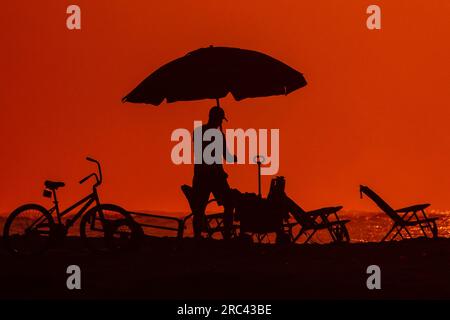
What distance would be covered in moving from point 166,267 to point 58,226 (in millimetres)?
2177

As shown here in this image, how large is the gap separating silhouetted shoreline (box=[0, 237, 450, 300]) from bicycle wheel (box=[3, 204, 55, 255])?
8.1 inches

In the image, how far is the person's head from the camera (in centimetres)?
1369

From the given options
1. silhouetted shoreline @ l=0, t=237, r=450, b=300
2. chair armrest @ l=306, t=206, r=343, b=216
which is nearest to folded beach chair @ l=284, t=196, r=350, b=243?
chair armrest @ l=306, t=206, r=343, b=216

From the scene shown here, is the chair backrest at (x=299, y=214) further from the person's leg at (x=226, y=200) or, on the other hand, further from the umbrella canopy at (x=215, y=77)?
the umbrella canopy at (x=215, y=77)

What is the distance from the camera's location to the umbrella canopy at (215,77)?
1413 cm

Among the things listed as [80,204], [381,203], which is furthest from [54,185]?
[381,203]

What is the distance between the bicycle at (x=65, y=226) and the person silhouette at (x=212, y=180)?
36.1 inches

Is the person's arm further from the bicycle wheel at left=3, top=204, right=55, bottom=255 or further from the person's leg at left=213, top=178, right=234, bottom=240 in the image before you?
the bicycle wheel at left=3, top=204, right=55, bottom=255

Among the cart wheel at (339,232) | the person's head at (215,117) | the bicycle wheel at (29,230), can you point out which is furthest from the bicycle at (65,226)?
the cart wheel at (339,232)

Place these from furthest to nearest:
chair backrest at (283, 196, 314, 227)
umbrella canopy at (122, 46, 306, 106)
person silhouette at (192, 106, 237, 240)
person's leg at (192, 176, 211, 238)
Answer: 1. chair backrest at (283, 196, 314, 227)
2. umbrella canopy at (122, 46, 306, 106)
3. person's leg at (192, 176, 211, 238)
4. person silhouette at (192, 106, 237, 240)

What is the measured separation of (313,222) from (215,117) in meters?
2.72

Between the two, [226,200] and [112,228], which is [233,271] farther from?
[112,228]
